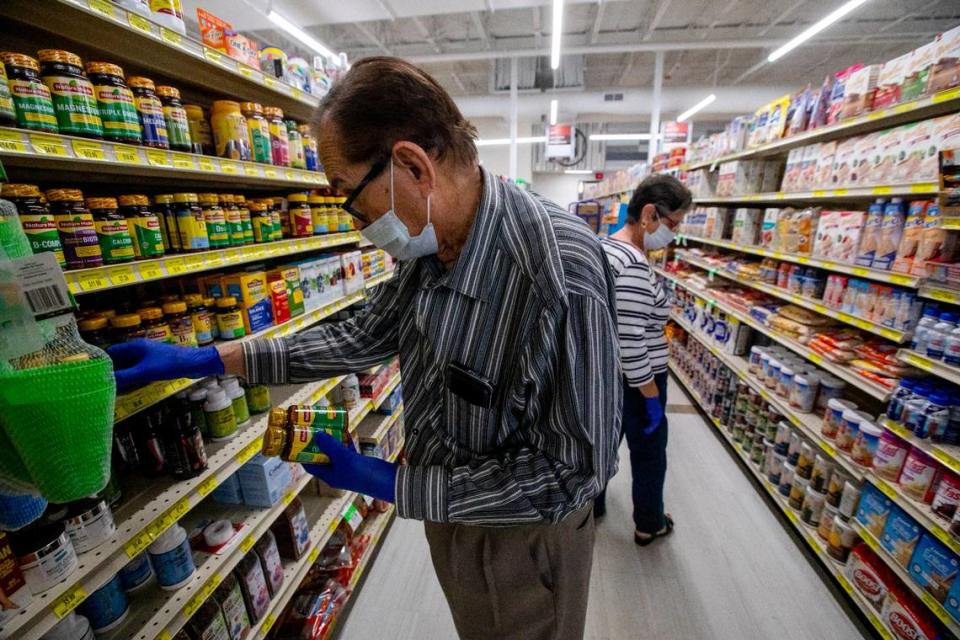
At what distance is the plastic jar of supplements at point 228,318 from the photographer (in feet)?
4.75

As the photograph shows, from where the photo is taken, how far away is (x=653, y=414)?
215cm

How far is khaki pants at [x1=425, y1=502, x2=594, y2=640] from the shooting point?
1071 mm

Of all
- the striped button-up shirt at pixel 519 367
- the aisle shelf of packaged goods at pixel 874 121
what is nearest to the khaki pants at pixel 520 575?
the striped button-up shirt at pixel 519 367

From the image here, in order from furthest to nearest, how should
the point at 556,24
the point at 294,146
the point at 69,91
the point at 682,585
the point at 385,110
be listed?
the point at 556,24 → the point at 682,585 → the point at 294,146 → the point at 69,91 → the point at 385,110

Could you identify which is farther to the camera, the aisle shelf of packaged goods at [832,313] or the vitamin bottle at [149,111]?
the aisle shelf of packaged goods at [832,313]

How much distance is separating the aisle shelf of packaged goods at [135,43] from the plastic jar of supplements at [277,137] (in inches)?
3.5

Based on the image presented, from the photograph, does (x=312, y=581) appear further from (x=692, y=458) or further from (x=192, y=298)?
(x=692, y=458)

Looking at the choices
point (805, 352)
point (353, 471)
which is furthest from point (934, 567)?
point (353, 471)

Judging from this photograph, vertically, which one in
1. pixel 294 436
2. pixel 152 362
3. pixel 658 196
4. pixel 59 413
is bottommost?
pixel 294 436

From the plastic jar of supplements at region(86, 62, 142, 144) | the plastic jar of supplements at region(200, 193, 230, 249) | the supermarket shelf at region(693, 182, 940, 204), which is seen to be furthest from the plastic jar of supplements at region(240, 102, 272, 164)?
the supermarket shelf at region(693, 182, 940, 204)

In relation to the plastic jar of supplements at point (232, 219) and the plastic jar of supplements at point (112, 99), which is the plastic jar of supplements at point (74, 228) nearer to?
the plastic jar of supplements at point (112, 99)

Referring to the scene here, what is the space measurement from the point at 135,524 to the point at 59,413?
2.27 ft

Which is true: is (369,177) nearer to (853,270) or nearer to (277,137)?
(277,137)

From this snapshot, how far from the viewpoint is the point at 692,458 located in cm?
342
